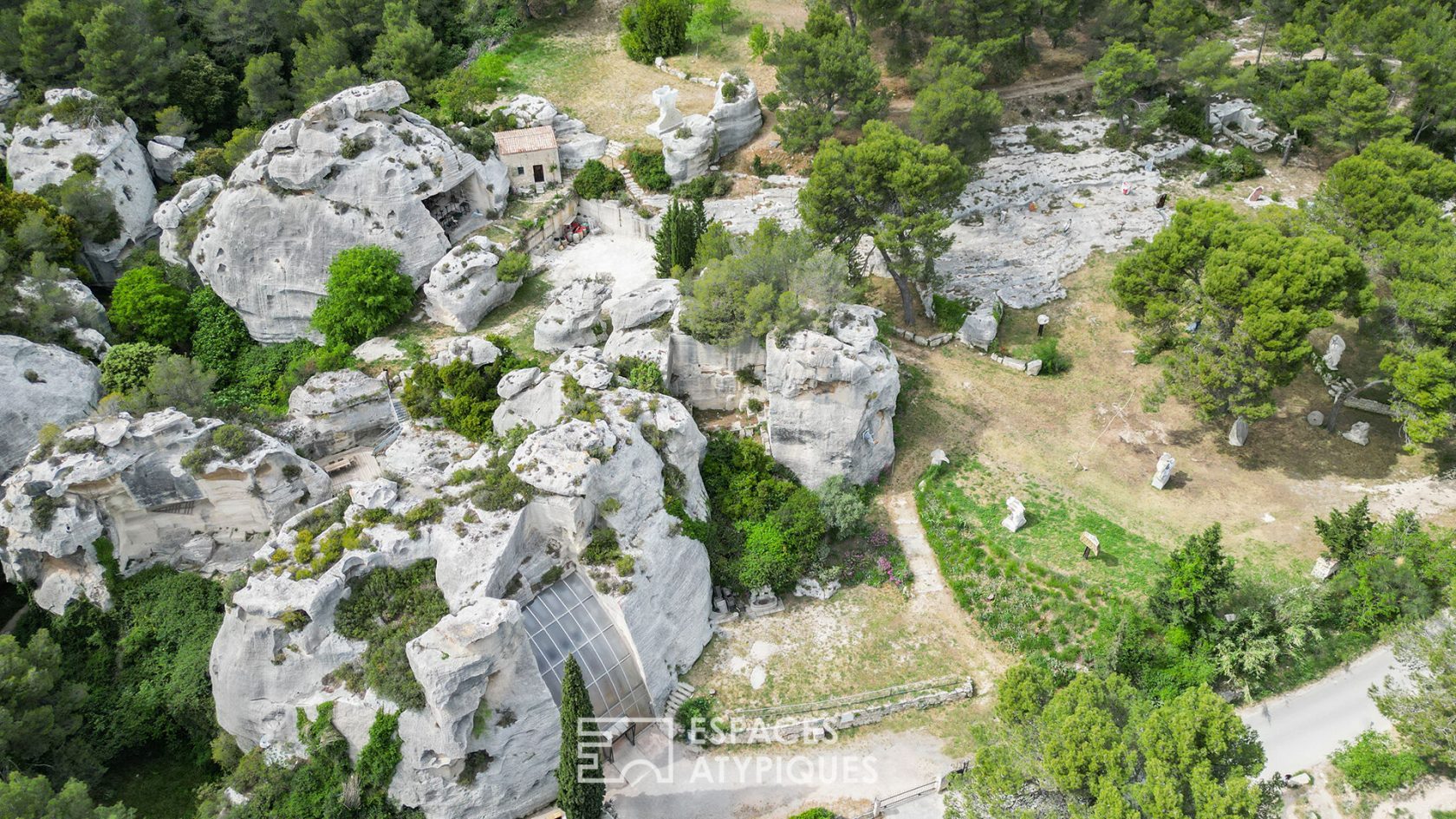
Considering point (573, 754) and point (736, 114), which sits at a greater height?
point (736, 114)

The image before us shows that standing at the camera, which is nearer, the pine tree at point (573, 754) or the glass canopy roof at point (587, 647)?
the pine tree at point (573, 754)

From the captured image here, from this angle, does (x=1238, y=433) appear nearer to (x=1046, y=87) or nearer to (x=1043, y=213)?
(x=1043, y=213)

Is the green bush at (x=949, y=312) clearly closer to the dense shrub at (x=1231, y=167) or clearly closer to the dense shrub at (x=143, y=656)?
the dense shrub at (x=1231, y=167)

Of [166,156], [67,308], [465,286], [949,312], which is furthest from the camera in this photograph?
[166,156]

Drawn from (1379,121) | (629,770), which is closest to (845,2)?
(1379,121)

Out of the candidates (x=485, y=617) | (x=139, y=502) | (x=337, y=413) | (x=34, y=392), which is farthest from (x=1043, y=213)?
(x=34, y=392)

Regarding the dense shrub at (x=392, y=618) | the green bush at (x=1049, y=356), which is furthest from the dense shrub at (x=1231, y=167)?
the dense shrub at (x=392, y=618)

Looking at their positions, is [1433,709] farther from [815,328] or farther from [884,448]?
[815,328]
